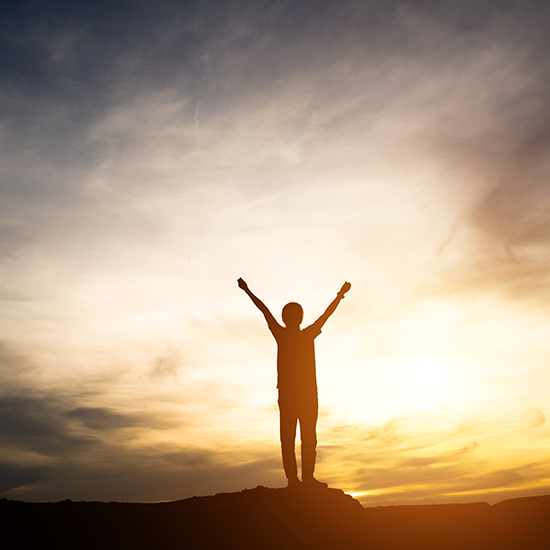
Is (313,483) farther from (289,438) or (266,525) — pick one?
(266,525)

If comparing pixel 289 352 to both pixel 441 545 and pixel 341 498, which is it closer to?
pixel 341 498

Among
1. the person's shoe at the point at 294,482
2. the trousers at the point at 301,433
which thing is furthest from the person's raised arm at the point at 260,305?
the person's shoe at the point at 294,482

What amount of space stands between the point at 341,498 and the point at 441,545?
8.67 ft

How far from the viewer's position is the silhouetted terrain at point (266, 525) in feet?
30.6

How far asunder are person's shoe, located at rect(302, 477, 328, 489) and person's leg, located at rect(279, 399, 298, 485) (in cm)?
24

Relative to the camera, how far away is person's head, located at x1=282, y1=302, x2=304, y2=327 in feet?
42.9

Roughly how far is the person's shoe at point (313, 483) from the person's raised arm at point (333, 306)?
11.8 feet

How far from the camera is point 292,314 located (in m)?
13.1

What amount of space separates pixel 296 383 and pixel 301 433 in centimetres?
119

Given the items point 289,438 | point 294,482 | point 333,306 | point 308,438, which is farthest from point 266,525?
point 333,306

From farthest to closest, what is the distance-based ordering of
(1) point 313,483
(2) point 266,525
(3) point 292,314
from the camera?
(3) point 292,314 < (1) point 313,483 < (2) point 266,525

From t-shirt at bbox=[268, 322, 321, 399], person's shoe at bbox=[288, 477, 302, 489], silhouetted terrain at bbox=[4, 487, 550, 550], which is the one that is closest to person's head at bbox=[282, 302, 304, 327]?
t-shirt at bbox=[268, 322, 321, 399]

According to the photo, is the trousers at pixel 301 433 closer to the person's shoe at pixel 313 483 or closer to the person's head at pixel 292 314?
the person's shoe at pixel 313 483

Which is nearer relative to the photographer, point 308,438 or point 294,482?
point 294,482
